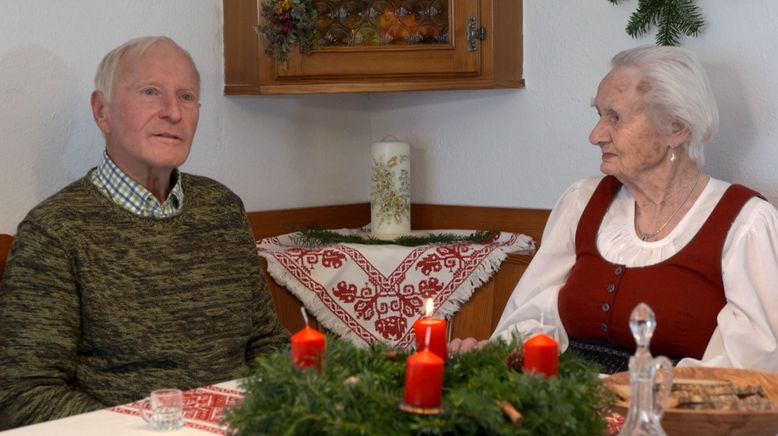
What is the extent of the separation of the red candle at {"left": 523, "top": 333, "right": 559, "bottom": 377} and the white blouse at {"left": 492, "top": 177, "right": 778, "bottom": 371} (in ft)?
2.43

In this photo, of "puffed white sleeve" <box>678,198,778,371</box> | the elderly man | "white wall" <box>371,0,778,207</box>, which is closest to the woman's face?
"puffed white sleeve" <box>678,198,778,371</box>

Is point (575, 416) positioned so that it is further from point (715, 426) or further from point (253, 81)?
point (253, 81)

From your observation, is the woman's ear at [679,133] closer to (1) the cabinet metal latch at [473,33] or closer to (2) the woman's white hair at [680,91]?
(2) the woman's white hair at [680,91]

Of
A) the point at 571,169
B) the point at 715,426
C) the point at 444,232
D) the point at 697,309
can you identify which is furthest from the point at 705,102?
the point at 715,426

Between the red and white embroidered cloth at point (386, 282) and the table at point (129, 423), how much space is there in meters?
1.21

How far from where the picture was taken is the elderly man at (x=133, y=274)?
1911 mm

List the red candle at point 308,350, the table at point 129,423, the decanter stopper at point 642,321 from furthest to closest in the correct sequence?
the table at point 129,423 < the red candle at point 308,350 < the decanter stopper at point 642,321

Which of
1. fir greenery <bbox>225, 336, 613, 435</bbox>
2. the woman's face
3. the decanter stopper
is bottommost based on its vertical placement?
fir greenery <bbox>225, 336, 613, 435</bbox>

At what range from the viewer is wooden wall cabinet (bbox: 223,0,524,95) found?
9.60 feet

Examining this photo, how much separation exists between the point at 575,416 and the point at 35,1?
1837 mm

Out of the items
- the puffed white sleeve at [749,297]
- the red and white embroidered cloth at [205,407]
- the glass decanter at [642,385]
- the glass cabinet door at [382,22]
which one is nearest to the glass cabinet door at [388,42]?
the glass cabinet door at [382,22]

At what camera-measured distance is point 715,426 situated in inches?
46.4

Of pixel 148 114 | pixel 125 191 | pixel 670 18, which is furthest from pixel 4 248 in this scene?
pixel 670 18

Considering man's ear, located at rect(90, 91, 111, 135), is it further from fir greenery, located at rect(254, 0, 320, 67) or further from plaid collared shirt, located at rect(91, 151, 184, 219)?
fir greenery, located at rect(254, 0, 320, 67)
